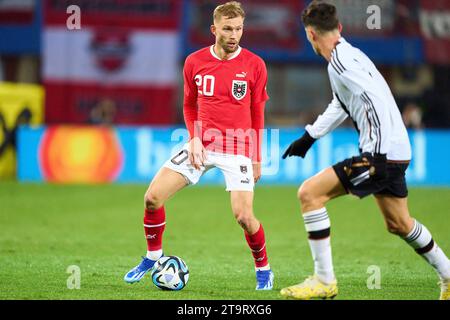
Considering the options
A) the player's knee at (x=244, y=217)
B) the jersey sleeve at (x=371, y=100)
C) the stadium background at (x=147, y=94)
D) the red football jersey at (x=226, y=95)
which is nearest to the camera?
the jersey sleeve at (x=371, y=100)

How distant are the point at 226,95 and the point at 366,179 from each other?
1.66 metres

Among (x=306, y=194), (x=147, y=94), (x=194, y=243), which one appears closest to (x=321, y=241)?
(x=306, y=194)

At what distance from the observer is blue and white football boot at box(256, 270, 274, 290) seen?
24.9ft

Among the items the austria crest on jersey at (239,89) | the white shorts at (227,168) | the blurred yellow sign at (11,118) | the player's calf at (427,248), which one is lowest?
the blurred yellow sign at (11,118)

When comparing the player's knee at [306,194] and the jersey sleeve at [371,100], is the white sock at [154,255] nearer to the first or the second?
the player's knee at [306,194]

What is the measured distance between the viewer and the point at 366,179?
6.67 m

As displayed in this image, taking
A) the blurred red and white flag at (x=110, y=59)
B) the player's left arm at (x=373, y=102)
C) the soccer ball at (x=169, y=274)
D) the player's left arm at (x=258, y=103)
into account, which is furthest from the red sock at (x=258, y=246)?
the blurred red and white flag at (x=110, y=59)

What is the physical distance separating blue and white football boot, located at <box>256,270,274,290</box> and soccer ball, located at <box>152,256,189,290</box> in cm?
61

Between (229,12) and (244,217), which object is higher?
(229,12)

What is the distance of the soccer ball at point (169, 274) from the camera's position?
7.55 m

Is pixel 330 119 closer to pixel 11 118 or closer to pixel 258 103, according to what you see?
pixel 258 103

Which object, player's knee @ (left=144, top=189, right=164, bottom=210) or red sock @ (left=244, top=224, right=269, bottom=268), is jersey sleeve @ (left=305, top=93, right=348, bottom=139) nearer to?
red sock @ (left=244, top=224, right=269, bottom=268)

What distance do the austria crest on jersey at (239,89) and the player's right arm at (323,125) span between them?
0.76 m

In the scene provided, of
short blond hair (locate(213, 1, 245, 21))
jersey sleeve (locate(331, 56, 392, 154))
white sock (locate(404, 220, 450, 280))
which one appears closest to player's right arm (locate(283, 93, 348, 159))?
jersey sleeve (locate(331, 56, 392, 154))
